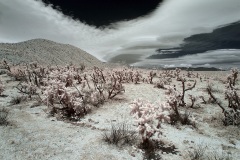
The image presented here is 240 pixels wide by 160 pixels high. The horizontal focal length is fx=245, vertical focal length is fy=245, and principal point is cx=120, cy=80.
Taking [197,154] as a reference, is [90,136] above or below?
above

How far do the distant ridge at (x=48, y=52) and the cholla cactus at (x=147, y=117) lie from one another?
151 feet

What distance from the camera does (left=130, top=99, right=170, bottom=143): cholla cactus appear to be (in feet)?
22.1

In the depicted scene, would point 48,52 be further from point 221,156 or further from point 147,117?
point 221,156

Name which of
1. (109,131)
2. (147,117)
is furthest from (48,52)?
(147,117)

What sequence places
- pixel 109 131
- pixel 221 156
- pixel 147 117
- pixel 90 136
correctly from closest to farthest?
pixel 221 156 < pixel 147 117 < pixel 90 136 < pixel 109 131

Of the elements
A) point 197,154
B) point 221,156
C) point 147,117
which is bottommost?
point 221,156

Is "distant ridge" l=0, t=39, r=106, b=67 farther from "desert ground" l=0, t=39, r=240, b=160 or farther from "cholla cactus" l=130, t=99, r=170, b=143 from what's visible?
"cholla cactus" l=130, t=99, r=170, b=143

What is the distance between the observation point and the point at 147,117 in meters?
6.75

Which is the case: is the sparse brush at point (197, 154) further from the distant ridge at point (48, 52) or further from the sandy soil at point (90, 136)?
the distant ridge at point (48, 52)

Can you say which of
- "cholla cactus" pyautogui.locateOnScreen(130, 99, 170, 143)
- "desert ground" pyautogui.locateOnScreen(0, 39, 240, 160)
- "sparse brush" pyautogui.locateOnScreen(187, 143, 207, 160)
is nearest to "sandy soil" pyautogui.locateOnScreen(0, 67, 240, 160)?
"desert ground" pyautogui.locateOnScreen(0, 39, 240, 160)

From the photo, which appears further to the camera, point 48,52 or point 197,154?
point 48,52

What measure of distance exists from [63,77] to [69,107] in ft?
14.8

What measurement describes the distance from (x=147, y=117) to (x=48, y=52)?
62.4 meters

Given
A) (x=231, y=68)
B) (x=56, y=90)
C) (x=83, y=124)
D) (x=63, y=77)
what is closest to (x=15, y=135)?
(x=83, y=124)
